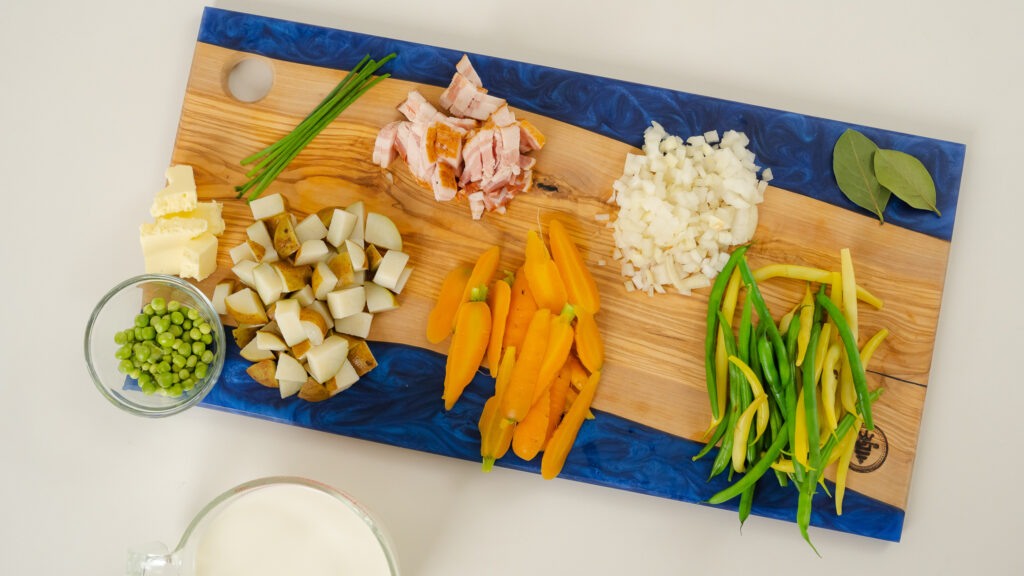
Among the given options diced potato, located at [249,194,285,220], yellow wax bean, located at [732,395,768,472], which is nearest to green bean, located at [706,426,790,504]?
yellow wax bean, located at [732,395,768,472]

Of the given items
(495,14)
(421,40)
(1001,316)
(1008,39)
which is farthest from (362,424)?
(1008,39)

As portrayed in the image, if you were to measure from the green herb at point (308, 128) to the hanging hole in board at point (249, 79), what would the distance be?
8.3 inches

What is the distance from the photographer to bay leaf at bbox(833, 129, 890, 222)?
7.13ft

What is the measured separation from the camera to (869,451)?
2.17m

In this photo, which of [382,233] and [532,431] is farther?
[382,233]

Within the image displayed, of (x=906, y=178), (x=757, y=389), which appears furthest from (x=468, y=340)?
(x=906, y=178)

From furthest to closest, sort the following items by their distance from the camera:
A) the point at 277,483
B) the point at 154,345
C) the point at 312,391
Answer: the point at 312,391
the point at 154,345
the point at 277,483

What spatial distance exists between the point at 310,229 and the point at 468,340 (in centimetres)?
62

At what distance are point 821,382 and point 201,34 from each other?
2331 mm

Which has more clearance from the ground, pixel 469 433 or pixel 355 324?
pixel 355 324

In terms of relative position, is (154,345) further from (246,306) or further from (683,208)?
(683,208)

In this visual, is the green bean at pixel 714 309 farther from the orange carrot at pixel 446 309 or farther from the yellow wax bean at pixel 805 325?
the orange carrot at pixel 446 309

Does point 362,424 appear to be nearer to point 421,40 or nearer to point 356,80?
point 356,80

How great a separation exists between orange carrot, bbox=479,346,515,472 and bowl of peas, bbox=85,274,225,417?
857 millimetres
